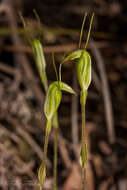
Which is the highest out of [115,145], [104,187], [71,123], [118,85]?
[118,85]

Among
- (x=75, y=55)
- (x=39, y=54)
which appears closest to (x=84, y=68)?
(x=75, y=55)

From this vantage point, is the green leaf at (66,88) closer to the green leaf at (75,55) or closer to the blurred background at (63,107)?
the green leaf at (75,55)

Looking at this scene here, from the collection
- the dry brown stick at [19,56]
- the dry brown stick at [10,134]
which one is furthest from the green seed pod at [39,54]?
the dry brown stick at [19,56]

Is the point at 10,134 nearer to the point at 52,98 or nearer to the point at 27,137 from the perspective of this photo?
the point at 27,137

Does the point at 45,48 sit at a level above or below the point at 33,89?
above

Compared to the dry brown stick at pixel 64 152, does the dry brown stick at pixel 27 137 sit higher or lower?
higher

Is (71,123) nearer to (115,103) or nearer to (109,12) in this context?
(115,103)

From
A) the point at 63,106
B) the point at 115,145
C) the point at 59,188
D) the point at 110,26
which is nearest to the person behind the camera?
the point at 59,188

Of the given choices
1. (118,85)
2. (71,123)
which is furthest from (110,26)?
(71,123)

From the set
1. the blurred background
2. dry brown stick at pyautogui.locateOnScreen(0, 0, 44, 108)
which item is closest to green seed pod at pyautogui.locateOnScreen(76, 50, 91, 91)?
the blurred background
